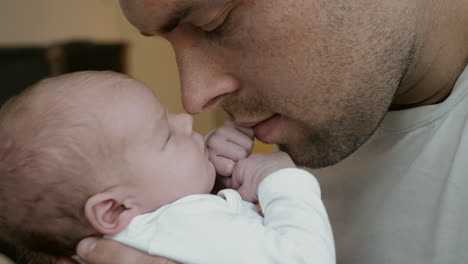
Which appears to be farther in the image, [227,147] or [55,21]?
[55,21]

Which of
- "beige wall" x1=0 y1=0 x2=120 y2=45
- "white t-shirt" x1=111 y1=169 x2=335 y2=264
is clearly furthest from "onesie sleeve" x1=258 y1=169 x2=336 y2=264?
"beige wall" x1=0 y1=0 x2=120 y2=45

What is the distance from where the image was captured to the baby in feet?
3.03

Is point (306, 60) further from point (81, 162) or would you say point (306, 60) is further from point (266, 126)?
point (81, 162)

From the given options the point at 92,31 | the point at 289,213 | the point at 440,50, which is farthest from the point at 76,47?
the point at 289,213

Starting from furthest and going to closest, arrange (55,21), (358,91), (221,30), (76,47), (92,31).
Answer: (92,31)
(55,21)
(76,47)
(358,91)
(221,30)

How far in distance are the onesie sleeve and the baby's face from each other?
139 mm

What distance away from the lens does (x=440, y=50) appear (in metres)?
1.29

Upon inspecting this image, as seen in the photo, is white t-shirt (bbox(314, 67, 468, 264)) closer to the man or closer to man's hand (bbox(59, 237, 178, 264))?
the man

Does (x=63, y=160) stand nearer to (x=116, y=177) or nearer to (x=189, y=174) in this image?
(x=116, y=177)

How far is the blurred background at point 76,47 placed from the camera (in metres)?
4.04

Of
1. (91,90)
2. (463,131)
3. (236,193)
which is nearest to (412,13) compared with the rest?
(463,131)

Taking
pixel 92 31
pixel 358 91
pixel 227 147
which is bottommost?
pixel 92 31

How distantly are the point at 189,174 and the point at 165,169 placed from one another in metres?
0.05

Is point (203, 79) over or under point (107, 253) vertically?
over
